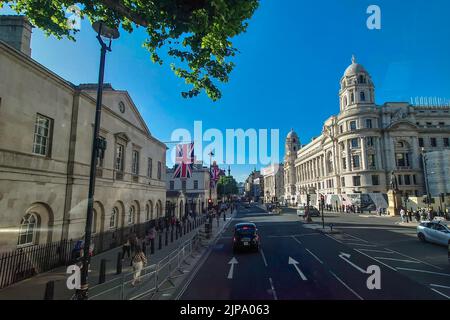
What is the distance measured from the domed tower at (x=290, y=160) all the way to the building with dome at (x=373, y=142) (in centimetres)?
Answer: 4384

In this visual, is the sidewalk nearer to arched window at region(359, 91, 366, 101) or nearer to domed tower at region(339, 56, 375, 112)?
domed tower at region(339, 56, 375, 112)

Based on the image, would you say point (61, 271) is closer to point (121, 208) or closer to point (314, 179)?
point (121, 208)

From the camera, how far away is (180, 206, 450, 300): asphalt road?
854 centimetres

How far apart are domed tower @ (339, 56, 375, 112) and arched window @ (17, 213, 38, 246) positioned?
70.8 m

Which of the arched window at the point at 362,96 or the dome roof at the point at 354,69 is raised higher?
the dome roof at the point at 354,69

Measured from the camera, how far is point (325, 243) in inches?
724

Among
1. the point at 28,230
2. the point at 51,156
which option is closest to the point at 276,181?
the point at 51,156

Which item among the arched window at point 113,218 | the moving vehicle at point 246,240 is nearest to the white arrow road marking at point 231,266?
the moving vehicle at point 246,240

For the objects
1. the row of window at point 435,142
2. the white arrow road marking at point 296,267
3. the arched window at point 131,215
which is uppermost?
the row of window at point 435,142

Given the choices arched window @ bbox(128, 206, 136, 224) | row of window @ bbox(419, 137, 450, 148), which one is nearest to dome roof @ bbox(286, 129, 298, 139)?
row of window @ bbox(419, 137, 450, 148)

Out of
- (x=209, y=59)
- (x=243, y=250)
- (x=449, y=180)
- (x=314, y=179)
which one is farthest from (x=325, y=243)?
(x=314, y=179)

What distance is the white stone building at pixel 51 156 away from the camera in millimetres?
10367

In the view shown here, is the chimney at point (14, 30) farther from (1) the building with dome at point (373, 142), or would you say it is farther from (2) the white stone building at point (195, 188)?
(1) the building with dome at point (373, 142)

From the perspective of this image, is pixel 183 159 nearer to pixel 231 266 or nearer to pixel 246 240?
pixel 246 240
